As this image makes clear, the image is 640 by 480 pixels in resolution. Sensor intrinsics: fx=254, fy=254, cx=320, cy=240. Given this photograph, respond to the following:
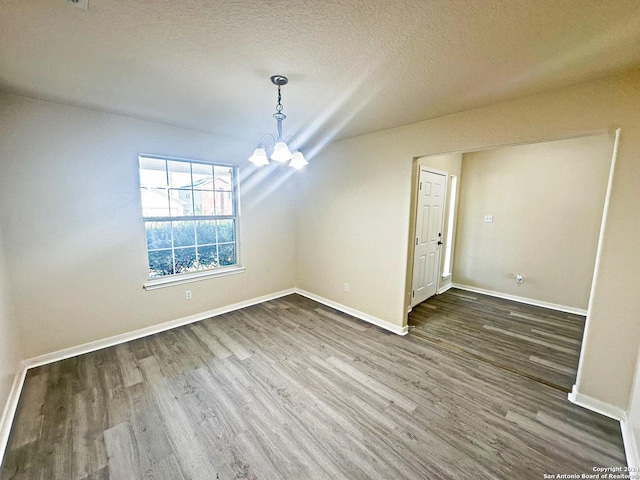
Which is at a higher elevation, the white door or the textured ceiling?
the textured ceiling

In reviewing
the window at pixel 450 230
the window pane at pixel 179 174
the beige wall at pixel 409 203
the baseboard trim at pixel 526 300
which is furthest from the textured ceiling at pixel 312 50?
the baseboard trim at pixel 526 300

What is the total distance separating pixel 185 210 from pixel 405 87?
2854 millimetres

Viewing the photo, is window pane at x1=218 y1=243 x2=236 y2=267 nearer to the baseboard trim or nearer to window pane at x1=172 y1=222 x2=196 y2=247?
window pane at x1=172 y1=222 x2=196 y2=247

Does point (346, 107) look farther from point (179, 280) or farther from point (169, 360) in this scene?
point (169, 360)

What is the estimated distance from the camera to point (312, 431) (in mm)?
1758

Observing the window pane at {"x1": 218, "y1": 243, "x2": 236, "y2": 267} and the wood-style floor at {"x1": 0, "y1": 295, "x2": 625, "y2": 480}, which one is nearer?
the wood-style floor at {"x1": 0, "y1": 295, "x2": 625, "y2": 480}

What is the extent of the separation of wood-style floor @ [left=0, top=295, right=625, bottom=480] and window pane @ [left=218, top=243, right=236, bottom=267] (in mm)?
1256

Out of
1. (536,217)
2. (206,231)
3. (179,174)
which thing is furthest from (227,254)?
(536,217)

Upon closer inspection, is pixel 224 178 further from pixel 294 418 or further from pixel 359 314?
pixel 294 418

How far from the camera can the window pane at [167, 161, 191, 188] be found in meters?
3.14

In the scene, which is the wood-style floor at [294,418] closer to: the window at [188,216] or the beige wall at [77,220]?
the beige wall at [77,220]

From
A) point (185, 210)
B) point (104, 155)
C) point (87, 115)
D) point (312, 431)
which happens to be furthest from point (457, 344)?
point (87, 115)

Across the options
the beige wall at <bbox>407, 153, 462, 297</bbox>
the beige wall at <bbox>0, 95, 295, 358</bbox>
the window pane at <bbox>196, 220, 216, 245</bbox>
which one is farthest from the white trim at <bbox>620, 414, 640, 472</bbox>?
the window pane at <bbox>196, 220, 216, 245</bbox>

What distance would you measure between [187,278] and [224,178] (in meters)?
1.46
